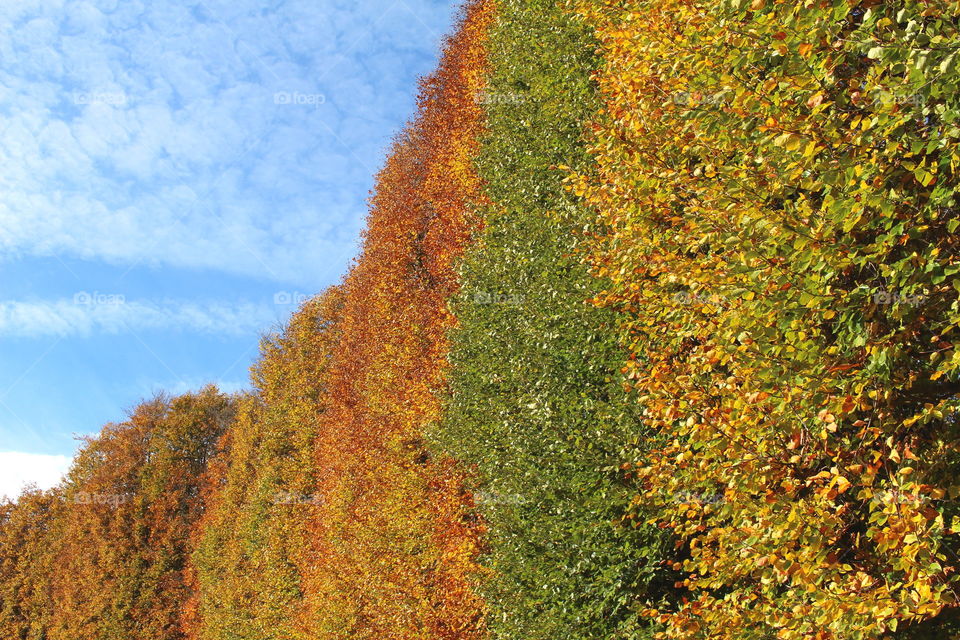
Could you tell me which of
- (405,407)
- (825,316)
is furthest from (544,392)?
(405,407)

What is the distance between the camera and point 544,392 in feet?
37.3

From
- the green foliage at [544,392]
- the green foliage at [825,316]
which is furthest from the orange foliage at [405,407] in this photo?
the green foliage at [825,316]

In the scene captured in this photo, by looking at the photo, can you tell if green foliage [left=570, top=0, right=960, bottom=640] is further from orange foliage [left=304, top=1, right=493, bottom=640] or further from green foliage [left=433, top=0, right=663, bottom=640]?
orange foliage [left=304, top=1, right=493, bottom=640]

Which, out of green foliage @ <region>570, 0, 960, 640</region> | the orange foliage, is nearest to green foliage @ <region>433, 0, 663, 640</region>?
green foliage @ <region>570, 0, 960, 640</region>

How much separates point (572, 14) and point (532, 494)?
994 centimetres

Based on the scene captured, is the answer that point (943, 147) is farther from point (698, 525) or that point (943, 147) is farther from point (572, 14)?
point (572, 14)

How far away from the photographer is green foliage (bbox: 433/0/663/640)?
983 centimetres

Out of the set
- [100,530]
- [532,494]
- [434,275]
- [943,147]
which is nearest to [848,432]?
[943,147]

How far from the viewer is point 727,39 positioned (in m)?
7.20

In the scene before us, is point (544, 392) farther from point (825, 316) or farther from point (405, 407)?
point (405, 407)

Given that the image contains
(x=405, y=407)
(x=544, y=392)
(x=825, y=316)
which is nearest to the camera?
(x=825, y=316)

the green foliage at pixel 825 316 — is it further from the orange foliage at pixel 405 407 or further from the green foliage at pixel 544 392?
the orange foliage at pixel 405 407

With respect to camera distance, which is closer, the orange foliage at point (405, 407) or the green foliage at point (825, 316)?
the green foliage at point (825, 316)

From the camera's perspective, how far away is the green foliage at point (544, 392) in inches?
387
